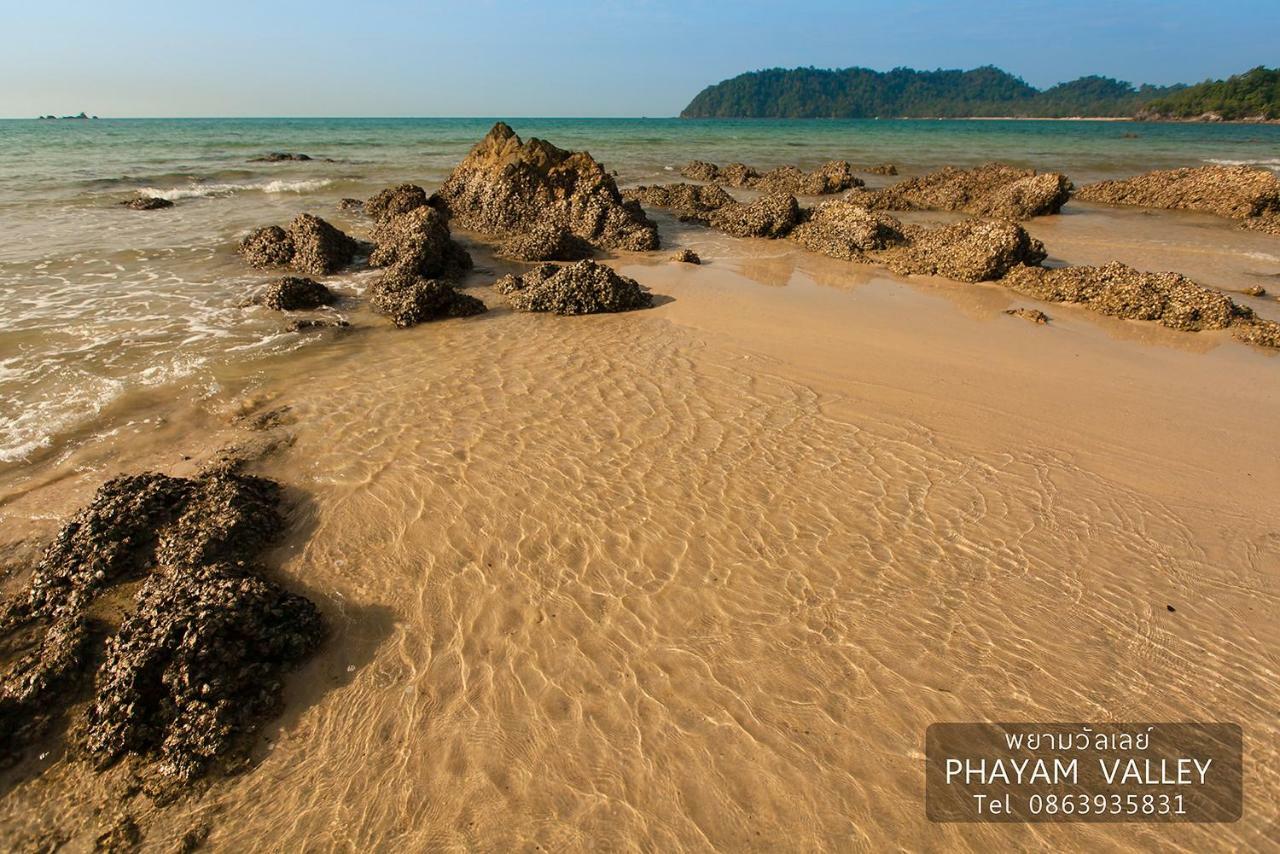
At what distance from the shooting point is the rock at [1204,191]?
17312mm

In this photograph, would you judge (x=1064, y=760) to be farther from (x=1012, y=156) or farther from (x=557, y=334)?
(x=1012, y=156)

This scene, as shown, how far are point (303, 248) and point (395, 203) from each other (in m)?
4.43

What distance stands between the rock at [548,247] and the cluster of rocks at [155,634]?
9.07 m

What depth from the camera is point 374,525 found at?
4812 mm

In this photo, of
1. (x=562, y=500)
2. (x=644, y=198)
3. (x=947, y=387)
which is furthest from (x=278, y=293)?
(x=644, y=198)

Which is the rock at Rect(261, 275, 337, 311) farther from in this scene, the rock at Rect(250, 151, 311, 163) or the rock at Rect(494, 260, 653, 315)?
the rock at Rect(250, 151, 311, 163)

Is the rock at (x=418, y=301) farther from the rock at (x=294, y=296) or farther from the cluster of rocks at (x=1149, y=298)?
the cluster of rocks at (x=1149, y=298)

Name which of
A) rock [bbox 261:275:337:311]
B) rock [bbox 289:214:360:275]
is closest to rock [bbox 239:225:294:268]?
rock [bbox 289:214:360:275]

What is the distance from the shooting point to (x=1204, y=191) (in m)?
18.8

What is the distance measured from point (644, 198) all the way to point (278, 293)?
42.1 feet

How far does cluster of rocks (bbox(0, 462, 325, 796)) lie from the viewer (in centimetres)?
319

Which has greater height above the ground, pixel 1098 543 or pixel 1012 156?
pixel 1012 156

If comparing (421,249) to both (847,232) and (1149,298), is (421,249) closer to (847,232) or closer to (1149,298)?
(847,232)

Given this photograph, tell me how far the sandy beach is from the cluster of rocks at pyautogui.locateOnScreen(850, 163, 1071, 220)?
36.0 feet
